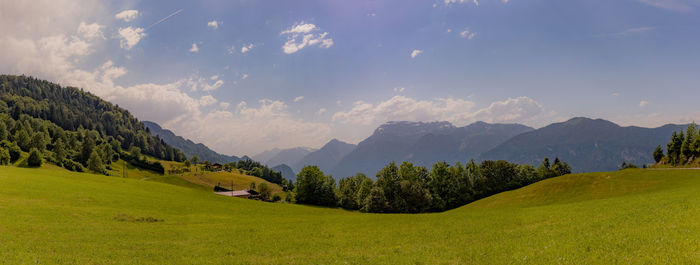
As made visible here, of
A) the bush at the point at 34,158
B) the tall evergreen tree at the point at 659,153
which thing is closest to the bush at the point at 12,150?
the bush at the point at 34,158

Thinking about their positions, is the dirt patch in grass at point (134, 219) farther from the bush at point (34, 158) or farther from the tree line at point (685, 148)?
the tree line at point (685, 148)

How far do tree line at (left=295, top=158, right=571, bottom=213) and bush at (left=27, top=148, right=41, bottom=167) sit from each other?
96.0 metres

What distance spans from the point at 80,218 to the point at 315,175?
75.8 metres

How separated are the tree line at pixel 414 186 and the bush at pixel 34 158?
315ft

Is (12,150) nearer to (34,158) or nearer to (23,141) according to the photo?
(23,141)

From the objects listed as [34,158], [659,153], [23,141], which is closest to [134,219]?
[34,158]

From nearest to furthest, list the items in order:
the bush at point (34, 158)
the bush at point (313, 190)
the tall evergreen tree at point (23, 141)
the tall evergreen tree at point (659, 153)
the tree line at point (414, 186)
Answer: the tree line at point (414, 186) < the bush at point (313, 190) < the bush at point (34, 158) < the tall evergreen tree at point (659, 153) < the tall evergreen tree at point (23, 141)

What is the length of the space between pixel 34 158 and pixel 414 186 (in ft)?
448

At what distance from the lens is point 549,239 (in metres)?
21.4

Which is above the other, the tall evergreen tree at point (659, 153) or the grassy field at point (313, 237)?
the tall evergreen tree at point (659, 153)

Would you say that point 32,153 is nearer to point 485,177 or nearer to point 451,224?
point 451,224

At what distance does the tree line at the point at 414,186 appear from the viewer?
288 feet

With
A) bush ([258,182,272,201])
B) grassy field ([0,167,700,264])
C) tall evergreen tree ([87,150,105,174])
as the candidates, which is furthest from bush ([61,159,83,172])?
grassy field ([0,167,700,264])

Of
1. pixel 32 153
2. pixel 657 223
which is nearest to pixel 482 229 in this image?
pixel 657 223
